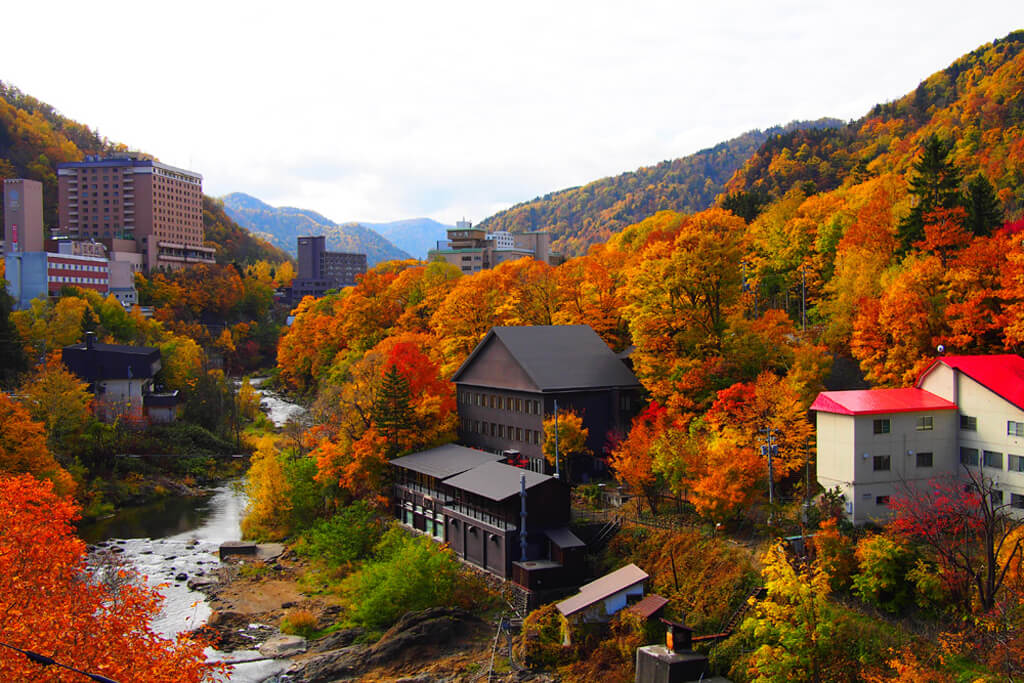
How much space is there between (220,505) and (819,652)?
4001 cm

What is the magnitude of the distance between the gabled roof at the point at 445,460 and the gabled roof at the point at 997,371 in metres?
19.6

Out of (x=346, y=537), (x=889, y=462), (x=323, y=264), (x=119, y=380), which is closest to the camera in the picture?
(x=889, y=462)

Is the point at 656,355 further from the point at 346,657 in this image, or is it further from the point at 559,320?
the point at 346,657

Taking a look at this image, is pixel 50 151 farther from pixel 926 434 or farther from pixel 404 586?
pixel 926 434

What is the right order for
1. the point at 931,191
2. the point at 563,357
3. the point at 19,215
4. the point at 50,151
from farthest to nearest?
the point at 50,151, the point at 19,215, the point at 563,357, the point at 931,191

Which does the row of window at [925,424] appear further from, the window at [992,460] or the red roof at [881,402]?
the window at [992,460]

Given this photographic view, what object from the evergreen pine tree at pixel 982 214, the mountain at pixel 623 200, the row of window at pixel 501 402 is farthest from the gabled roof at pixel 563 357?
the mountain at pixel 623 200

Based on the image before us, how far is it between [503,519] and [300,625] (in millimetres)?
9015

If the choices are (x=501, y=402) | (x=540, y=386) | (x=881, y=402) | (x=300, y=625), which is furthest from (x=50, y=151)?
(x=881, y=402)

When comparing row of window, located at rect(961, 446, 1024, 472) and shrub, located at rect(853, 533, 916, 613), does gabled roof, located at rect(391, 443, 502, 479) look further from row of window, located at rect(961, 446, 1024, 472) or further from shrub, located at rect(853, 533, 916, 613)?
row of window, located at rect(961, 446, 1024, 472)

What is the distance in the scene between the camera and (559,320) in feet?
166

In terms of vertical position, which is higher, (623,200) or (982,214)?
(623,200)

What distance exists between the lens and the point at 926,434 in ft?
88.7

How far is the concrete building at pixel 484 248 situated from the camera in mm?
107562
